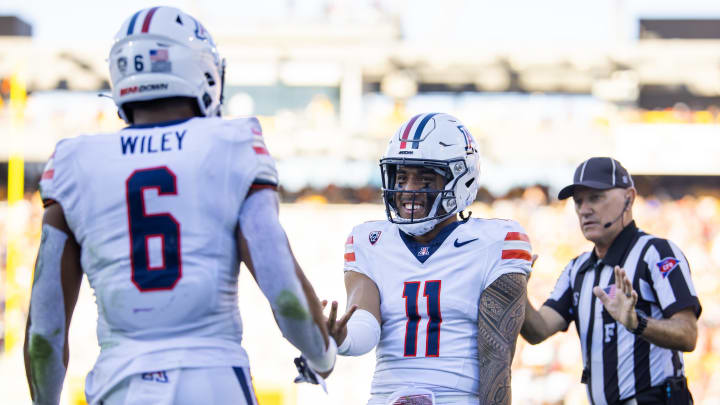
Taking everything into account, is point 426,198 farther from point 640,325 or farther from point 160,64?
point 160,64

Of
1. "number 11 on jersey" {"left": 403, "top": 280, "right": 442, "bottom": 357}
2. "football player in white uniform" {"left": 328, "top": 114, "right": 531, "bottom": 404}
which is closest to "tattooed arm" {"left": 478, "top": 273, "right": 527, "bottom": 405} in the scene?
"football player in white uniform" {"left": 328, "top": 114, "right": 531, "bottom": 404}

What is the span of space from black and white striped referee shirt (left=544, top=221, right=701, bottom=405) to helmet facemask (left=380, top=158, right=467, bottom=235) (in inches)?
47.9

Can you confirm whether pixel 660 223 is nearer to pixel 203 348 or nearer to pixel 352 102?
pixel 352 102

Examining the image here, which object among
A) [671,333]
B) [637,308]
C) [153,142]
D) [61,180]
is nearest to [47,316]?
[61,180]

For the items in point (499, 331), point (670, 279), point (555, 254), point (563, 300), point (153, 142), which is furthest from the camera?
point (555, 254)

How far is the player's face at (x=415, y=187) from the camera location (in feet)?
11.2

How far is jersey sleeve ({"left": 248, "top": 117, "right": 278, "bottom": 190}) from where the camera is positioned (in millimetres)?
2420

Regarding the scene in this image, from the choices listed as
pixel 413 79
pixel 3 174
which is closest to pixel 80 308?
pixel 3 174

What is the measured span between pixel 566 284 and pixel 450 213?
4.67 ft

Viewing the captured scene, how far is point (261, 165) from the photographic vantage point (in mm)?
2430

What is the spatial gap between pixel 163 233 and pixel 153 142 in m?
0.25

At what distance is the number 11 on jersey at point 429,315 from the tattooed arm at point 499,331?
0.15m

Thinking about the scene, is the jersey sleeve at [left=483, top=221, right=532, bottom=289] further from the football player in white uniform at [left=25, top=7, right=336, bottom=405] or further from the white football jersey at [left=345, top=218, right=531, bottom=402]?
→ the football player in white uniform at [left=25, top=7, right=336, bottom=405]

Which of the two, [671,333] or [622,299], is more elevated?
[622,299]
